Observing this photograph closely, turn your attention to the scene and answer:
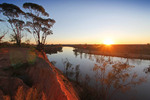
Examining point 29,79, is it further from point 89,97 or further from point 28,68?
point 89,97

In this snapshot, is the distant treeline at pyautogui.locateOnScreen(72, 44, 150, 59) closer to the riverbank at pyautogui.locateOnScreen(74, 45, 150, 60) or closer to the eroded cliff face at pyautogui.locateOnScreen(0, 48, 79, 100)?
the riverbank at pyautogui.locateOnScreen(74, 45, 150, 60)

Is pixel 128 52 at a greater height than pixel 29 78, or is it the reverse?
pixel 29 78

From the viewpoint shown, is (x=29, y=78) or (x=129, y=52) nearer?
(x=29, y=78)

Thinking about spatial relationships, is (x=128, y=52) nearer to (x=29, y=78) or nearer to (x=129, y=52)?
(x=129, y=52)

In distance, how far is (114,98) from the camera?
7.59m

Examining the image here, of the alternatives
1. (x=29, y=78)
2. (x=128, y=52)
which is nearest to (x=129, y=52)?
(x=128, y=52)

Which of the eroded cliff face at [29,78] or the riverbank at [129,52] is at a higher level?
the eroded cliff face at [29,78]

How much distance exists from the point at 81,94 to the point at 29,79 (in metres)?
5.65

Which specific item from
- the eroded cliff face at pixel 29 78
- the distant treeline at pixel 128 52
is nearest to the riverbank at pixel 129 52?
the distant treeline at pixel 128 52

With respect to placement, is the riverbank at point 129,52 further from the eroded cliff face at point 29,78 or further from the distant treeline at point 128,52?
the eroded cliff face at point 29,78

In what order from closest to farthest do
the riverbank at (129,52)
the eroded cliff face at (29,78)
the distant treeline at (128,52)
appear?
1. the eroded cliff face at (29,78)
2. the riverbank at (129,52)
3. the distant treeline at (128,52)

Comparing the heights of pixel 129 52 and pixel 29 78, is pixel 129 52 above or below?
below

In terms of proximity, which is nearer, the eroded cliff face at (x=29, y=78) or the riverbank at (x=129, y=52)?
the eroded cliff face at (x=29, y=78)

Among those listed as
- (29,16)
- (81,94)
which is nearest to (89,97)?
(81,94)
